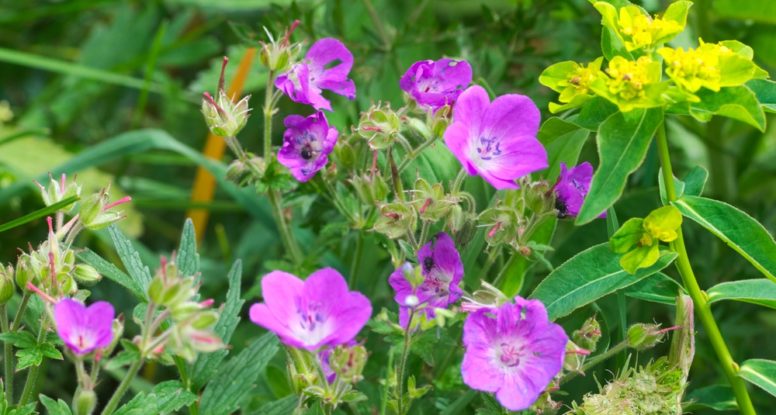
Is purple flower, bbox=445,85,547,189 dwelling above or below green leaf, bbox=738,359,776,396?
above

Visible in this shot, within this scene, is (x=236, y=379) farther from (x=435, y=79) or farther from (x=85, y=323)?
(x=435, y=79)

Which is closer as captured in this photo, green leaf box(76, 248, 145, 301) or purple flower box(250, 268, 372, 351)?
purple flower box(250, 268, 372, 351)

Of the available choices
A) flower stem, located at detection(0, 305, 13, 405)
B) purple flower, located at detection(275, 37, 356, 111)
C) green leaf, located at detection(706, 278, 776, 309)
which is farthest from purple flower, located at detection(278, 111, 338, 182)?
green leaf, located at detection(706, 278, 776, 309)

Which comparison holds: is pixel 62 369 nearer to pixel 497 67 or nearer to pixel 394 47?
pixel 394 47

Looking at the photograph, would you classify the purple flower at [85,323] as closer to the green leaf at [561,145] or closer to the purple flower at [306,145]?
the purple flower at [306,145]

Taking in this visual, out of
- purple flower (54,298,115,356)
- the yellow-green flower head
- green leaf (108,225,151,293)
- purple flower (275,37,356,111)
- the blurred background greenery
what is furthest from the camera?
the blurred background greenery

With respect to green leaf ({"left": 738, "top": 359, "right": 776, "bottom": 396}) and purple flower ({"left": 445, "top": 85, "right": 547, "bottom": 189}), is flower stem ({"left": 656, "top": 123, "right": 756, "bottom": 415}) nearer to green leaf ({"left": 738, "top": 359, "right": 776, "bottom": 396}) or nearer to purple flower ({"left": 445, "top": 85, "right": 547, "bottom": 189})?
green leaf ({"left": 738, "top": 359, "right": 776, "bottom": 396})

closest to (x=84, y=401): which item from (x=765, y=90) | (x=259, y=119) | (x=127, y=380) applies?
(x=127, y=380)
